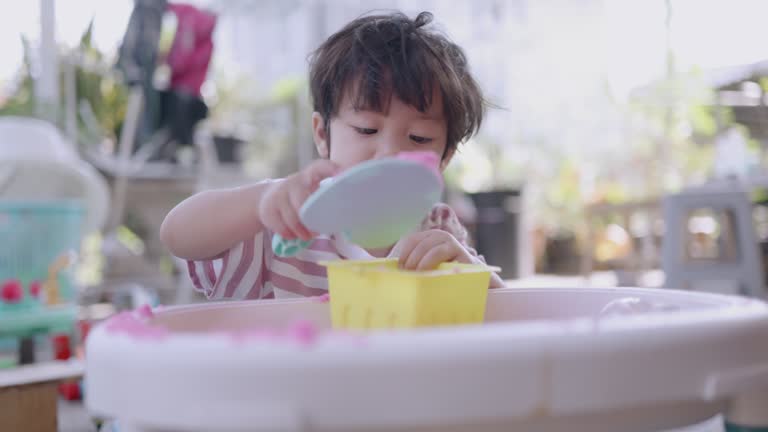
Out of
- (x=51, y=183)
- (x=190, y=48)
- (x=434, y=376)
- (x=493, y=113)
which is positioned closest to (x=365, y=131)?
(x=434, y=376)

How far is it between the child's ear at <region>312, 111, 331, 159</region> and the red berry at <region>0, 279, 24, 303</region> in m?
1.19

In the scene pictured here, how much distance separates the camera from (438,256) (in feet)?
1.79

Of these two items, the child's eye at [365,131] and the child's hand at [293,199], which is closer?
the child's hand at [293,199]

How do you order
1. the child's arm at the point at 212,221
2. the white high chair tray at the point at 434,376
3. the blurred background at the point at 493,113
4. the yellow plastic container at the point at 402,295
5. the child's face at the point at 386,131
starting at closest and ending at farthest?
the white high chair tray at the point at 434,376, the yellow plastic container at the point at 402,295, the child's arm at the point at 212,221, the child's face at the point at 386,131, the blurred background at the point at 493,113

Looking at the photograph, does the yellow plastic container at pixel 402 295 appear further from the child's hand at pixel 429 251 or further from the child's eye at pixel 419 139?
the child's eye at pixel 419 139

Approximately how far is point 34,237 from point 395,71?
4.59 ft

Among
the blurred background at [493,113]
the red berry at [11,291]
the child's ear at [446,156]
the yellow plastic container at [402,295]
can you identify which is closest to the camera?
the yellow plastic container at [402,295]

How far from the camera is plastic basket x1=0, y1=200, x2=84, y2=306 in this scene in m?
1.71

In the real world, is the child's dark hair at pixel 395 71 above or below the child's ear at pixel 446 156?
above

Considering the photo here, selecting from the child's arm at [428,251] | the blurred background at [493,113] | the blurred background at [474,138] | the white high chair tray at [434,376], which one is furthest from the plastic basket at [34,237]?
the white high chair tray at [434,376]

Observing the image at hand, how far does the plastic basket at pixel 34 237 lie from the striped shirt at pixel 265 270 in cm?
118

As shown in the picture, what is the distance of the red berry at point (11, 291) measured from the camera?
169 centimetres

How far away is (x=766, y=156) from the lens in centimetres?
272

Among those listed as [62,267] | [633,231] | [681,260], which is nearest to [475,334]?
[62,267]
